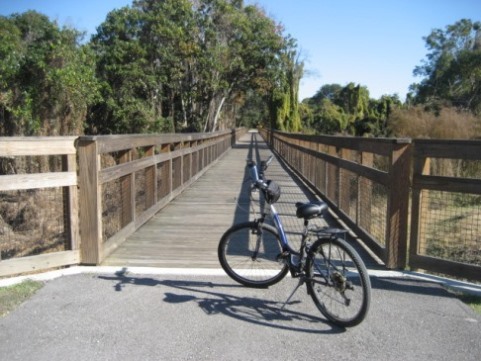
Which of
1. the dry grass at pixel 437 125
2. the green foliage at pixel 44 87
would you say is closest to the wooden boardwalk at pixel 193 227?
the green foliage at pixel 44 87

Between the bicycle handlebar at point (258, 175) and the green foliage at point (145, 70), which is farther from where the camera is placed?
the green foliage at point (145, 70)

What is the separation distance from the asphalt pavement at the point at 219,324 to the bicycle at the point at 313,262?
0.12 meters

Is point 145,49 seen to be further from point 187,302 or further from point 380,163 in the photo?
point 187,302

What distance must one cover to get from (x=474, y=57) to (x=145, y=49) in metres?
42.4

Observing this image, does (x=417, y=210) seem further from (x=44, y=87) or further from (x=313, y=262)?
(x=44, y=87)

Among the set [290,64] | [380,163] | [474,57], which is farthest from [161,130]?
[474,57]

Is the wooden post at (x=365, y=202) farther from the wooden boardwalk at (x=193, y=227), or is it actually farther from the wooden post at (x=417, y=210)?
the wooden post at (x=417, y=210)

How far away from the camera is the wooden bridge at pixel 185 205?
4875 mm

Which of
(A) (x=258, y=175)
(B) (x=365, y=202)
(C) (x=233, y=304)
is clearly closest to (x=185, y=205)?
(B) (x=365, y=202)

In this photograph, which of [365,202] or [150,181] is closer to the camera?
[365,202]

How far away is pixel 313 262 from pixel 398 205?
5.13 feet

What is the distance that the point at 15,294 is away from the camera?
14.0 ft

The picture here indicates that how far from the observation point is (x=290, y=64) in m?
34.7

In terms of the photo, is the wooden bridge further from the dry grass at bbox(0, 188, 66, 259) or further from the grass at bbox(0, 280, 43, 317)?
the grass at bbox(0, 280, 43, 317)
